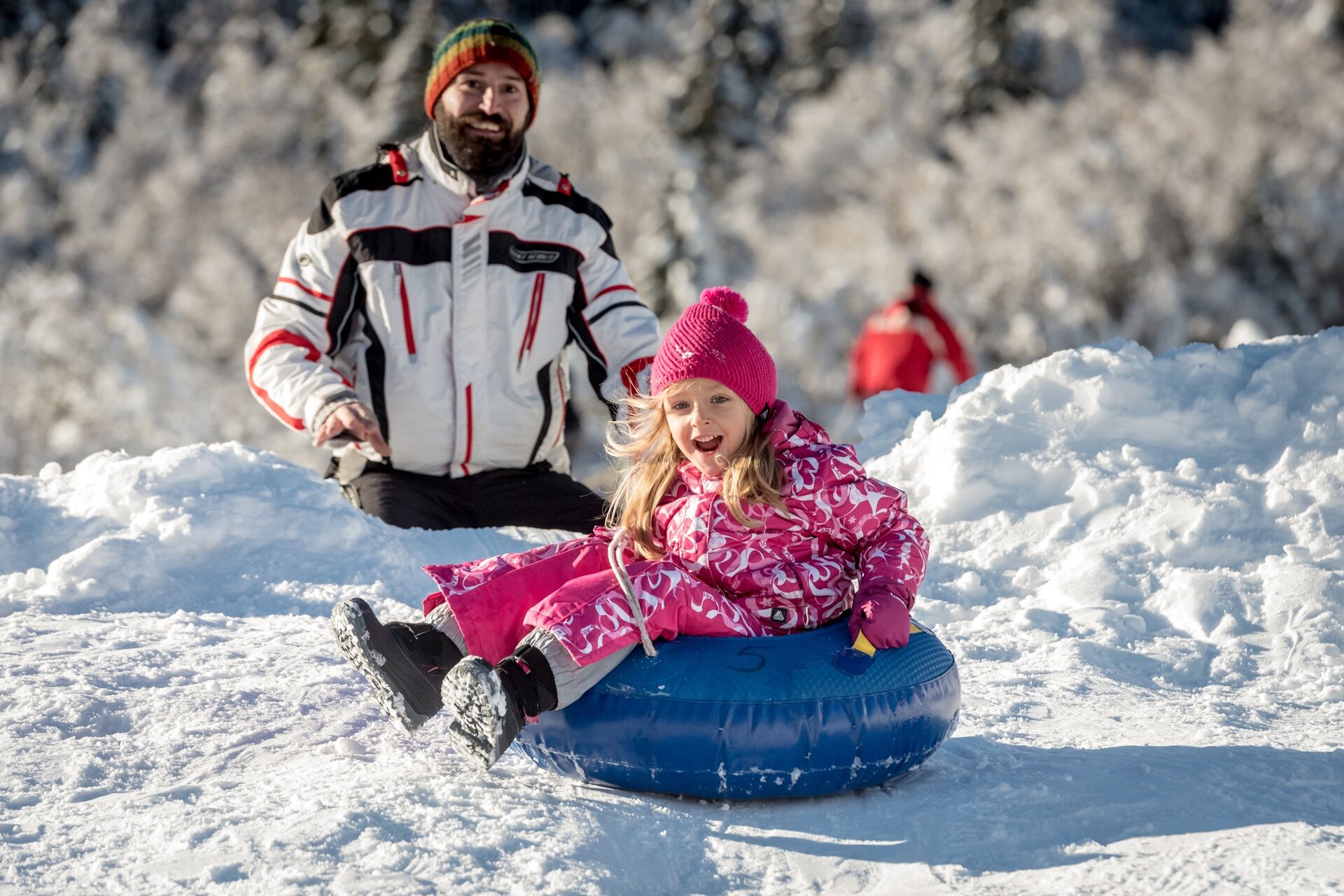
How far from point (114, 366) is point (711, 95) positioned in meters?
14.5

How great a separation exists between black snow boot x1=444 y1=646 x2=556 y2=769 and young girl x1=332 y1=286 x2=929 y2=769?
6 centimetres

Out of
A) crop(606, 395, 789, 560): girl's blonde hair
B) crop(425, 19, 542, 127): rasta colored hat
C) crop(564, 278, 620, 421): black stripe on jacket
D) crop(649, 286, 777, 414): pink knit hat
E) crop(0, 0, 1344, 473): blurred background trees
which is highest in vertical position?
crop(0, 0, 1344, 473): blurred background trees

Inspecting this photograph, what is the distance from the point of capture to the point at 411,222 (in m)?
3.69

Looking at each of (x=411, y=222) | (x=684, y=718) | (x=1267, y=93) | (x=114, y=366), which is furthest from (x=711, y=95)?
(x=684, y=718)

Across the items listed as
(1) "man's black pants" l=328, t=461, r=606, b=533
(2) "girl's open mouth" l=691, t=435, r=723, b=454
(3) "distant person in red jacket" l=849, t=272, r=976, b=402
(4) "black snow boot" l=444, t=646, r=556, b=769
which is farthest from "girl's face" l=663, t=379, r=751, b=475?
(3) "distant person in red jacket" l=849, t=272, r=976, b=402

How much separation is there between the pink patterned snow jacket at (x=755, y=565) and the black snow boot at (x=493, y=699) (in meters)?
0.19

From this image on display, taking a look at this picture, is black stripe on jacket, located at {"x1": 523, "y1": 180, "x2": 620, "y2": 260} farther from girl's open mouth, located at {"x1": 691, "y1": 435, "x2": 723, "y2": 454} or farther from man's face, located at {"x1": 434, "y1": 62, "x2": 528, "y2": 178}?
girl's open mouth, located at {"x1": 691, "y1": 435, "x2": 723, "y2": 454}

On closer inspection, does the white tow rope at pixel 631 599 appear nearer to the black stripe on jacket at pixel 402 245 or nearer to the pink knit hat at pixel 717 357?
the pink knit hat at pixel 717 357

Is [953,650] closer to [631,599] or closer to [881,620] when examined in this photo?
[881,620]

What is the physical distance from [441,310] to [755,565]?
5.31 ft

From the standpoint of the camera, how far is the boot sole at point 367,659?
2.25 metres

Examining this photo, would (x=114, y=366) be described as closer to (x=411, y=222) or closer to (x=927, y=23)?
(x=411, y=222)

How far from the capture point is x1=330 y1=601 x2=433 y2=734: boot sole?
7.37ft

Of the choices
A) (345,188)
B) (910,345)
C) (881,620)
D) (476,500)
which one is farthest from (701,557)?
(910,345)
